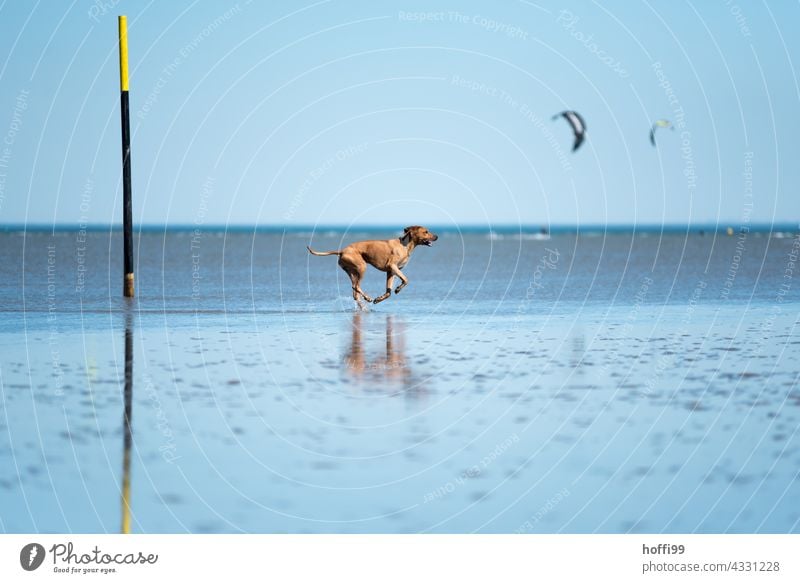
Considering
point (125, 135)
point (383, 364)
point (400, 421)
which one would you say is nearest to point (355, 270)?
point (125, 135)

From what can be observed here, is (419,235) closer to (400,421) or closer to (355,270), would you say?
(355,270)

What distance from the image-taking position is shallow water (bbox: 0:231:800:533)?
9.14 metres

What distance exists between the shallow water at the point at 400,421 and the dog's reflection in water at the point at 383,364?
0.18 feet

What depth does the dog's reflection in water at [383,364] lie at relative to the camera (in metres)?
14.8

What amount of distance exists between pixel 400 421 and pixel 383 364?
173 inches

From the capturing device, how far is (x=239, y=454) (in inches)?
428

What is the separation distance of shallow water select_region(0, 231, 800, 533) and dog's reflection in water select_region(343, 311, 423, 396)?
0.18 feet

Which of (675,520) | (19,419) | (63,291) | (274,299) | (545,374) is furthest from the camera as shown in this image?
(63,291)

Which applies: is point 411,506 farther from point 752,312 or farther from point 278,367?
point 752,312

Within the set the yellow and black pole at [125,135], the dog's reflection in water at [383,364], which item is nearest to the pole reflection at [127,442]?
the dog's reflection in water at [383,364]

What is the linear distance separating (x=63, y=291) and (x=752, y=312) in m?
17.2

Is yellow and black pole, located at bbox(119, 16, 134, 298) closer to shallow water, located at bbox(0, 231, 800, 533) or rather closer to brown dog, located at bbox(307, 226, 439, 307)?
shallow water, located at bbox(0, 231, 800, 533)

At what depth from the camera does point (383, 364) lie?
1678cm

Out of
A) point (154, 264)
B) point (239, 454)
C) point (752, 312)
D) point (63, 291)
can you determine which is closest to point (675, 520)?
point (239, 454)
